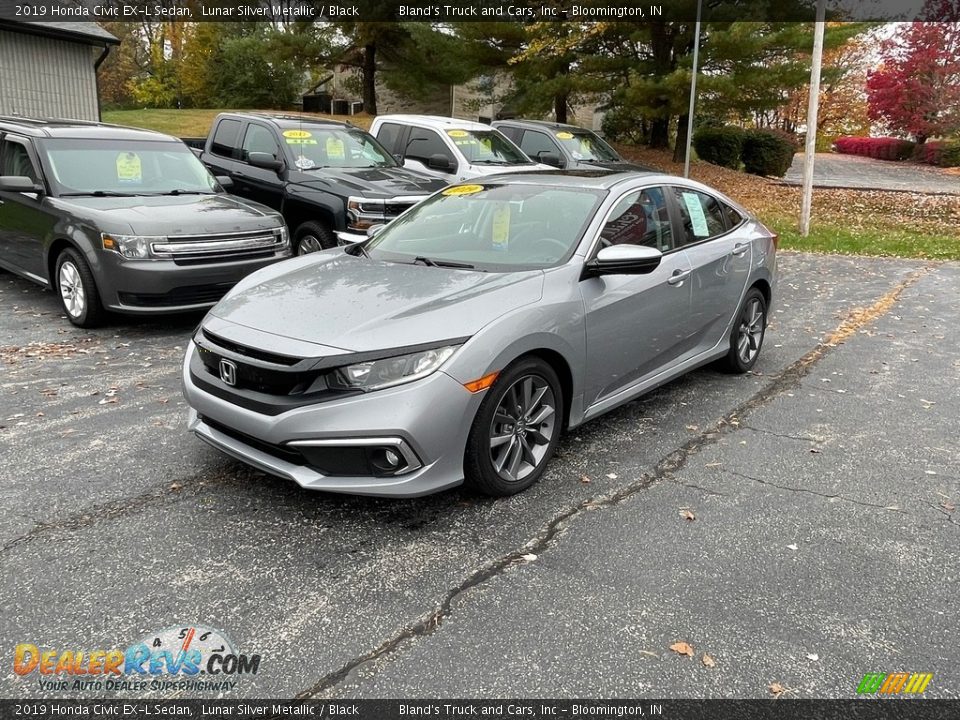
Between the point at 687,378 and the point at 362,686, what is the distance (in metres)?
4.10

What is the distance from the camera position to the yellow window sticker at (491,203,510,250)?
459 cm

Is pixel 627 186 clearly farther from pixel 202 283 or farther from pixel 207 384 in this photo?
pixel 202 283

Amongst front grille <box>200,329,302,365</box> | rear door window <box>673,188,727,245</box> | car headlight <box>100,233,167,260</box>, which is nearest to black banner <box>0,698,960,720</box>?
front grille <box>200,329,302,365</box>

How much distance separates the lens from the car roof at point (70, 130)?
25.1 ft

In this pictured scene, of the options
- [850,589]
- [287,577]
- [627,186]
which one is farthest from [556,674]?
[627,186]

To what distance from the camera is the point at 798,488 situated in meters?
4.17

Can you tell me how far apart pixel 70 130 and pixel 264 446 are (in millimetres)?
5836

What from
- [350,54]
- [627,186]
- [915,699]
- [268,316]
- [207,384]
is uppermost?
[350,54]

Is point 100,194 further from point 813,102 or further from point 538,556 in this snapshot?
point 813,102

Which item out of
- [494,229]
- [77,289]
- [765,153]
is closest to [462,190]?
[494,229]

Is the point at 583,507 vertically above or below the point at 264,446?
below

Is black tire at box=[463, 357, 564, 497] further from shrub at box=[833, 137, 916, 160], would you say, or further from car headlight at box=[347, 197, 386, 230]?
shrub at box=[833, 137, 916, 160]

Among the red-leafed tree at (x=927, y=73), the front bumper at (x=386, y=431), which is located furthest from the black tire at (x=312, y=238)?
the red-leafed tree at (x=927, y=73)

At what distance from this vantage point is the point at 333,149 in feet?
32.0
